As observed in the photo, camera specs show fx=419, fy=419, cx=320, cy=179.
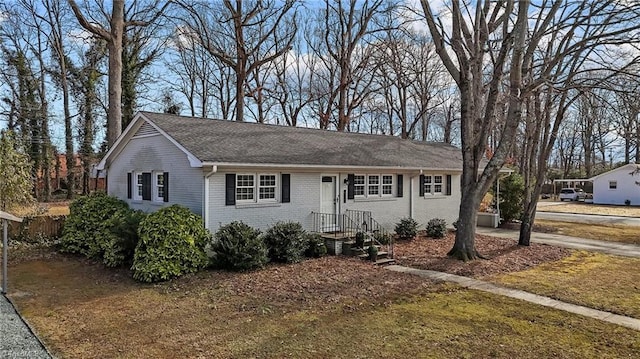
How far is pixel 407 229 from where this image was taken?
16797 millimetres

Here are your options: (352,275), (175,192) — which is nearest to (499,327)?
(352,275)

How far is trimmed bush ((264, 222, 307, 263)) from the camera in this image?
12.5m

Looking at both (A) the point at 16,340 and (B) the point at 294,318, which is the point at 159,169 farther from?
(B) the point at 294,318

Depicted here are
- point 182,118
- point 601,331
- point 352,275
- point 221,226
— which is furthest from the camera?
point 182,118

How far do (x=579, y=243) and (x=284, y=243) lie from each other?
42.2 ft

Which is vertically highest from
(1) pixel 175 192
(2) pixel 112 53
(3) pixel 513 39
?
(2) pixel 112 53

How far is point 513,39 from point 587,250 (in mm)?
8742

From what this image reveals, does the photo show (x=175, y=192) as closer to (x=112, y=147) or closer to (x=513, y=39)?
(x=112, y=147)

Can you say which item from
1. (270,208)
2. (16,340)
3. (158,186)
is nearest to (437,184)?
(270,208)

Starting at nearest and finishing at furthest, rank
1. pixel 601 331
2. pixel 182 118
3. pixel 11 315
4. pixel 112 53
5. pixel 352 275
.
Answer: pixel 601 331 → pixel 11 315 → pixel 352 275 → pixel 182 118 → pixel 112 53

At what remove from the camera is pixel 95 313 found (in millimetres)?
8289

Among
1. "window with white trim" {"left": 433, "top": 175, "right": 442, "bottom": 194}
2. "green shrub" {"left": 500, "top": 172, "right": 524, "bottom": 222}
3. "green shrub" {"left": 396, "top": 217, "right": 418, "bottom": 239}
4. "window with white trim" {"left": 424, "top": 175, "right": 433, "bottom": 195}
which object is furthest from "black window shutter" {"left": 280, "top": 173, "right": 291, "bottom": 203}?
"green shrub" {"left": 500, "top": 172, "right": 524, "bottom": 222}

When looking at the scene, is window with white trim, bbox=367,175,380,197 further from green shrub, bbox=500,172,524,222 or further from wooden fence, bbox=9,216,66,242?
wooden fence, bbox=9,216,66,242

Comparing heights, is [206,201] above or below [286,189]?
below
